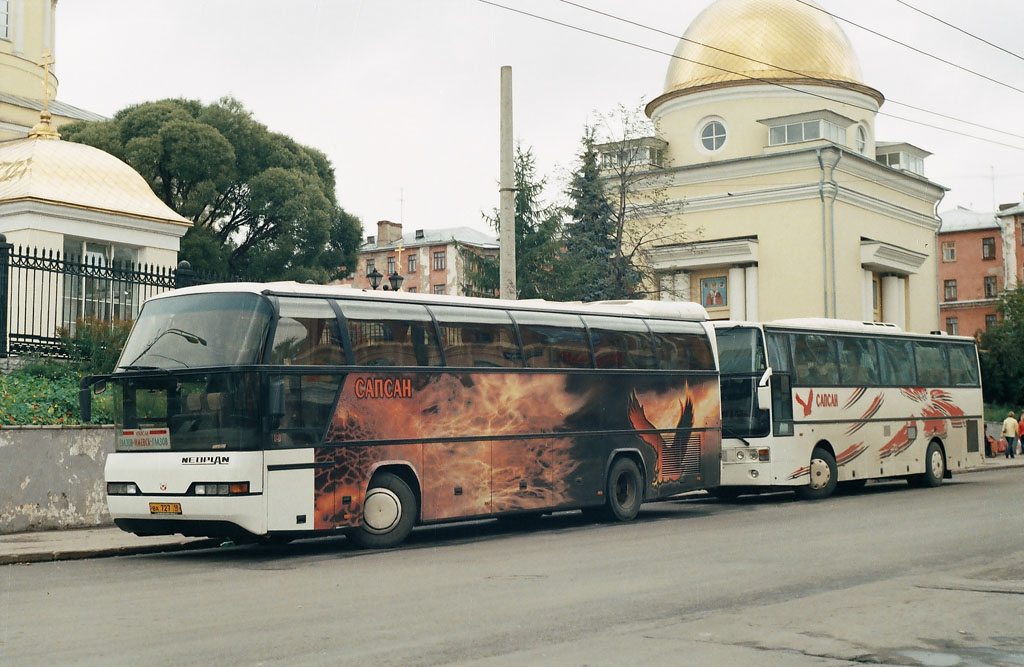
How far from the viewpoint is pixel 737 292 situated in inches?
1969

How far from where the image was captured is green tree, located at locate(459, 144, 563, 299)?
3406 centimetres

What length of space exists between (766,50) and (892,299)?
12774mm

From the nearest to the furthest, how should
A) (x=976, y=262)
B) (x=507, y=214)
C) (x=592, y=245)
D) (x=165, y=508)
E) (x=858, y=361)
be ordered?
(x=165, y=508)
(x=507, y=214)
(x=858, y=361)
(x=592, y=245)
(x=976, y=262)

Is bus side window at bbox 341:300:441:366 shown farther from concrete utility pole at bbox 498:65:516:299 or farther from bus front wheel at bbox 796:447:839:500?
bus front wheel at bbox 796:447:839:500

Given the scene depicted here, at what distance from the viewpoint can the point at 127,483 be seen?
13484mm

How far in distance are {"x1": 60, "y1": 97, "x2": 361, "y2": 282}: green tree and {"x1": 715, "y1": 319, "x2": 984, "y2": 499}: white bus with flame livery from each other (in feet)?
107

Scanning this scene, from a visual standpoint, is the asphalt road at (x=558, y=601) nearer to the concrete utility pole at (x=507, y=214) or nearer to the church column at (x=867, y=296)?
the concrete utility pole at (x=507, y=214)

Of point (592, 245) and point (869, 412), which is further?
point (592, 245)

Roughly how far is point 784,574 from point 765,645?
3.45m

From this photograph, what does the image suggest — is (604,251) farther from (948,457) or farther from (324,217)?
(324,217)

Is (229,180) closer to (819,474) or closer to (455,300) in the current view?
(819,474)

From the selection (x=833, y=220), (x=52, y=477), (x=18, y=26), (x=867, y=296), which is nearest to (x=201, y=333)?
(x=52, y=477)

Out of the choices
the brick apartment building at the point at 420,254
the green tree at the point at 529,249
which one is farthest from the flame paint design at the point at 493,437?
the brick apartment building at the point at 420,254

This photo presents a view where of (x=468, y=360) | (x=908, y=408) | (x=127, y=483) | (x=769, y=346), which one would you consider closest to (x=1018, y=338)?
(x=908, y=408)
